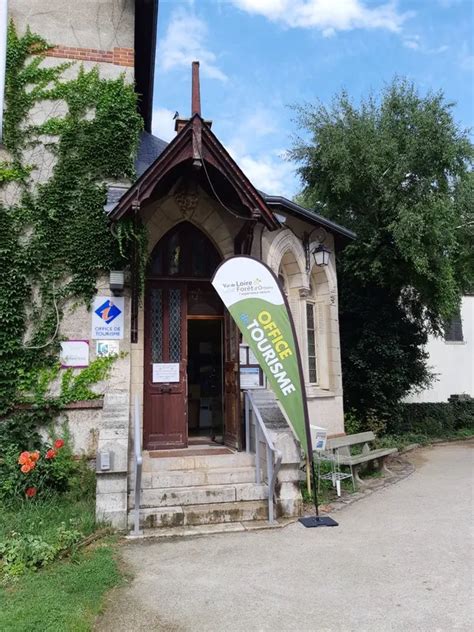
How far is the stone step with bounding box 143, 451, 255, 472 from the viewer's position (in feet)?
21.0

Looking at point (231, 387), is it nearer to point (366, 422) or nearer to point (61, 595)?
point (61, 595)

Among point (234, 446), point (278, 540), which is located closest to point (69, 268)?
point (234, 446)

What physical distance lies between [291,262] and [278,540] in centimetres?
582

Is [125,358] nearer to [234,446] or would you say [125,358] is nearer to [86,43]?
[234,446]

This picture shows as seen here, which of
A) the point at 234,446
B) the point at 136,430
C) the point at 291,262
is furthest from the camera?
the point at 291,262

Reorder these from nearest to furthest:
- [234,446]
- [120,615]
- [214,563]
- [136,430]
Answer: [120,615]
[214,563]
[136,430]
[234,446]

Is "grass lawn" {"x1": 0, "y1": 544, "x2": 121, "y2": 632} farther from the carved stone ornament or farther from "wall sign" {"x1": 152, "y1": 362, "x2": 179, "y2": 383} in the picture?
the carved stone ornament

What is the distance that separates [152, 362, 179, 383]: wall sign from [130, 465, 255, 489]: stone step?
65.7 inches

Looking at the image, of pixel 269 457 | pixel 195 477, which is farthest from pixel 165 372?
pixel 269 457

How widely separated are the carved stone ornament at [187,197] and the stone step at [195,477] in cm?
406

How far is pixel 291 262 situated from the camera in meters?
9.79

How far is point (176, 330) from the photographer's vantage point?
785 cm

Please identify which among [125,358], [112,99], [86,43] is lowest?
[125,358]

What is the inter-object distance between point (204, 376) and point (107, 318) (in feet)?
13.6
